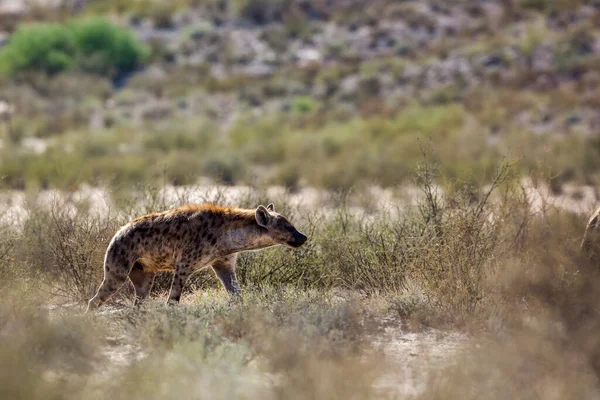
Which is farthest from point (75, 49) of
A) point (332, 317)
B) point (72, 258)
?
point (332, 317)

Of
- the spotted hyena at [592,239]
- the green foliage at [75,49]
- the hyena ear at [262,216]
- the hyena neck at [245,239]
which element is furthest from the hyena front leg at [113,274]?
the green foliage at [75,49]

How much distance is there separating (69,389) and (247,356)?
187 centimetres

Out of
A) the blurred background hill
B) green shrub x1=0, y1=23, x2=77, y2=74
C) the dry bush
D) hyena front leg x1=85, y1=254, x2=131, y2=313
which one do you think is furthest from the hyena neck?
green shrub x1=0, y1=23, x2=77, y2=74

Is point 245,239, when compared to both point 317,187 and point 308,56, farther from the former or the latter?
point 308,56

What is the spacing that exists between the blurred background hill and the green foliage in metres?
0.07

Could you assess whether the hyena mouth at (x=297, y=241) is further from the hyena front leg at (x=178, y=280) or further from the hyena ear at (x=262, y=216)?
the hyena front leg at (x=178, y=280)

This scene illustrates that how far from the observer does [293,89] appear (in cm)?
4272

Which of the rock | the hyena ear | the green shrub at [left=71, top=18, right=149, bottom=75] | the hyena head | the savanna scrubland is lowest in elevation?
the rock

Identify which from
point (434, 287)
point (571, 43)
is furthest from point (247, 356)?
point (571, 43)

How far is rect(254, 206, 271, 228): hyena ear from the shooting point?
1105 cm

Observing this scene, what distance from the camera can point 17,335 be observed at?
29.7 feet

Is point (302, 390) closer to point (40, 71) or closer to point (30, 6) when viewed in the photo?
point (40, 71)

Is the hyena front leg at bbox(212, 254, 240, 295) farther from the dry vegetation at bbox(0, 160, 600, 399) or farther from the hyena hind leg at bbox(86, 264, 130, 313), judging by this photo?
the hyena hind leg at bbox(86, 264, 130, 313)

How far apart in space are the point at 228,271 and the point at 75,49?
3746 centimetres
